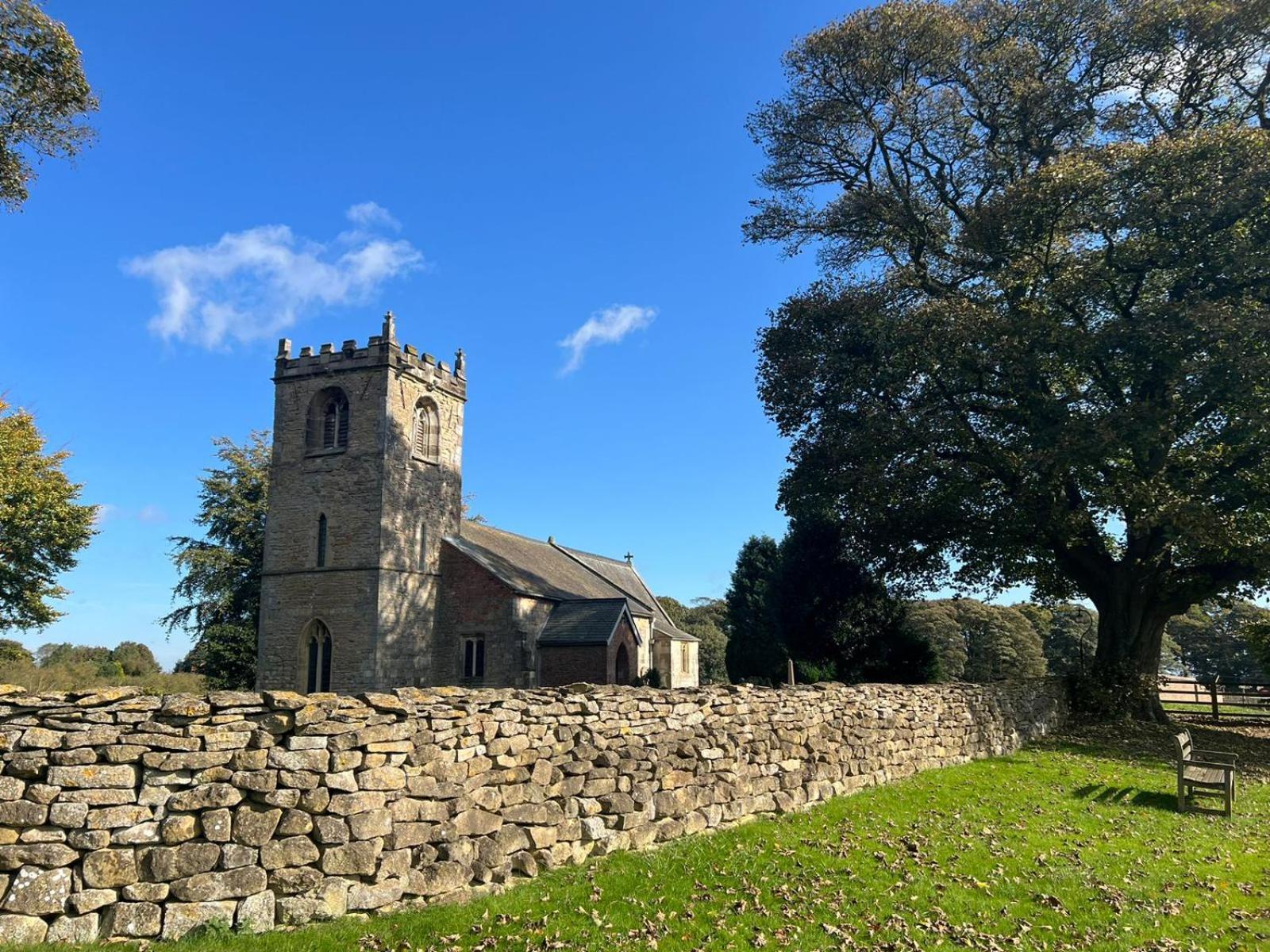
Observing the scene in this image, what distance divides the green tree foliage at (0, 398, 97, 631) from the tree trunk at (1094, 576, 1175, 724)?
39.3 meters

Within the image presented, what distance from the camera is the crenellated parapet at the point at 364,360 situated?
→ 3288 centimetres

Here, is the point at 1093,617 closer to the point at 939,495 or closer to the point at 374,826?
the point at 939,495

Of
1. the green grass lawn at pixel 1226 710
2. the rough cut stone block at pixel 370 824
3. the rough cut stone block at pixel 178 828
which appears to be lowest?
the green grass lawn at pixel 1226 710

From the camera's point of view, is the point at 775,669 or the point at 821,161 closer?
the point at 821,161

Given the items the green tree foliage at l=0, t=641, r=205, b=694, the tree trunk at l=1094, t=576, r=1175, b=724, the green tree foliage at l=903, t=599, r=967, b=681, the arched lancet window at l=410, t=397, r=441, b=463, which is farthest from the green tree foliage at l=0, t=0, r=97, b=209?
the green tree foliage at l=903, t=599, r=967, b=681

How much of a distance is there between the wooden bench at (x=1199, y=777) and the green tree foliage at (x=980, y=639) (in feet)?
108

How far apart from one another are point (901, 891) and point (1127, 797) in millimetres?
7817

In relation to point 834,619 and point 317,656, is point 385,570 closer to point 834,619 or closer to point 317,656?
point 317,656

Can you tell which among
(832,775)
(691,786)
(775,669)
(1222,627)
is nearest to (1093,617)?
(1222,627)

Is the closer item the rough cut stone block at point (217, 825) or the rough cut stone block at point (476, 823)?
the rough cut stone block at point (217, 825)

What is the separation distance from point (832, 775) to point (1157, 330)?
43.2ft

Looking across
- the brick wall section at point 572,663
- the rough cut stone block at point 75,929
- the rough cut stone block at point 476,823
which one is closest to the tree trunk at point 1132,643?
the brick wall section at point 572,663

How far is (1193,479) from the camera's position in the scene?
20516 mm

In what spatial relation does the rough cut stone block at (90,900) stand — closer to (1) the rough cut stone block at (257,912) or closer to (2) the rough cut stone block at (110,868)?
(2) the rough cut stone block at (110,868)
